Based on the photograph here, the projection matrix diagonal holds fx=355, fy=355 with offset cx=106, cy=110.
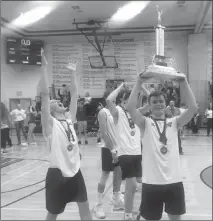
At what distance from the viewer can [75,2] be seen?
0.96 m

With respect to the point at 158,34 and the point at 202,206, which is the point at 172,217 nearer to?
the point at 158,34

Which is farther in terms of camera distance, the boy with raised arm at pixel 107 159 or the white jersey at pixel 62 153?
the boy with raised arm at pixel 107 159

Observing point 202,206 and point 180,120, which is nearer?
point 180,120

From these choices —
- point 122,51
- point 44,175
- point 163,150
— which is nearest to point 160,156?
point 163,150

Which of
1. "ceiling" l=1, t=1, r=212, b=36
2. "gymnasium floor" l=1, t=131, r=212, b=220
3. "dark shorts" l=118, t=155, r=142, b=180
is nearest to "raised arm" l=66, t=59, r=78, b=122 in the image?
"ceiling" l=1, t=1, r=212, b=36

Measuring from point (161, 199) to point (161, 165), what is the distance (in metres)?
0.15

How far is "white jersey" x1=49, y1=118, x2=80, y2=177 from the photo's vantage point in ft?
4.72

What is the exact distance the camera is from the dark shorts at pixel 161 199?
4.97 ft

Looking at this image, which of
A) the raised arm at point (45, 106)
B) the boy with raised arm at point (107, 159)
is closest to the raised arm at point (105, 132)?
the boy with raised arm at point (107, 159)

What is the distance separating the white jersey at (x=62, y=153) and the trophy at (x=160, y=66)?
0.68 m

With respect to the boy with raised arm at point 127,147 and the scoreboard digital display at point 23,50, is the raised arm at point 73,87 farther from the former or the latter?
the boy with raised arm at point 127,147

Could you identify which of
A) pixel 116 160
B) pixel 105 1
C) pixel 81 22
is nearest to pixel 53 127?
pixel 81 22

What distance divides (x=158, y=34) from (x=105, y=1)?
0.23 m

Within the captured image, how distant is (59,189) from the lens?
1546mm
